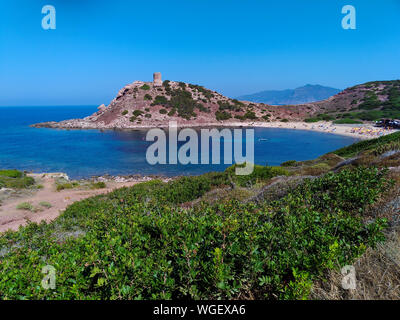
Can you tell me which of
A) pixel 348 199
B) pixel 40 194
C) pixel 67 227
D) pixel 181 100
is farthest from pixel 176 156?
pixel 181 100

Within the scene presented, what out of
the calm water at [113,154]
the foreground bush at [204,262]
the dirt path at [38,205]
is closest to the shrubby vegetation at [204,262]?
the foreground bush at [204,262]

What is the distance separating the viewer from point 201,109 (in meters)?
88.5

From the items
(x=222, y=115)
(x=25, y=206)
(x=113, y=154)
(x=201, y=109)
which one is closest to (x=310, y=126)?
(x=222, y=115)

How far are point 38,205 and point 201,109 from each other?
7527 centimetres

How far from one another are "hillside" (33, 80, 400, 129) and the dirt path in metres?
58.5

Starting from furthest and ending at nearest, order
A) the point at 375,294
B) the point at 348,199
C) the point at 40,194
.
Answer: the point at 40,194 → the point at 348,199 → the point at 375,294

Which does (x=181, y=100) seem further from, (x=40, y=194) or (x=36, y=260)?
(x=36, y=260)

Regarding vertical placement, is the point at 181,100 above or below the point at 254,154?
above

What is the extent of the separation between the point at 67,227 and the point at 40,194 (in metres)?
15.1

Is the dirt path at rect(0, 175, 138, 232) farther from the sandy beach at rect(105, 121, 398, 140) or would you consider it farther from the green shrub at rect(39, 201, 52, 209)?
the sandy beach at rect(105, 121, 398, 140)

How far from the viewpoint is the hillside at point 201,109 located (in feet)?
268

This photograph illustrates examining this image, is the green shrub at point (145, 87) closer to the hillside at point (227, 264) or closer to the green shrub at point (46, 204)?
the green shrub at point (46, 204)

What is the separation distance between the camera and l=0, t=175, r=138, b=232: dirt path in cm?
1441

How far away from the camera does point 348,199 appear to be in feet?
18.6
